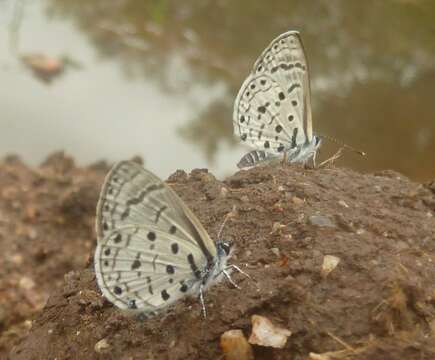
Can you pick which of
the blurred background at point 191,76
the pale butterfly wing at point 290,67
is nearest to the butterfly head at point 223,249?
the pale butterfly wing at point 290,67

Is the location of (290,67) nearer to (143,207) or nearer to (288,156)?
(288,156)

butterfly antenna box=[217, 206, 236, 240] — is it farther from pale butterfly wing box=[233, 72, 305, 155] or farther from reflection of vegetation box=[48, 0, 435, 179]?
reflection of vegetation box=[48, 0, 435, 179]

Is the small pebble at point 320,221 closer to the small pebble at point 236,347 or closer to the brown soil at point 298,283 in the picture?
the brown soil at point 298,283

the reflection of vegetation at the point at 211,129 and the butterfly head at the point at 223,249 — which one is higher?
the reflection of vegetation at the point at 211,129

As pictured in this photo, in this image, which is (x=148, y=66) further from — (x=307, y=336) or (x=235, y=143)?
(x=307, y=336)

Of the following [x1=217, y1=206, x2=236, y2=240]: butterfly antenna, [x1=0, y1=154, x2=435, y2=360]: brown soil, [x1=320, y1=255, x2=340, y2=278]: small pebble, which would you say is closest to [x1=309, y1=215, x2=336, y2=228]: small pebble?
[x1=0, y1=154, x2=435, y2=360]: brown soil
